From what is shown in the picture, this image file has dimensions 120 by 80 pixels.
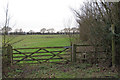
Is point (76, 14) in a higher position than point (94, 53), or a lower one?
higher

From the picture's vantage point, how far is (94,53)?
7582 millimetres

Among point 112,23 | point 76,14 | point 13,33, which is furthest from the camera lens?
point 76,14

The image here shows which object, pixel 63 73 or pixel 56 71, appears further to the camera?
pixel 56 71

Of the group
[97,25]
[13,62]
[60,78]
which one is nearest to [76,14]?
[97,25]

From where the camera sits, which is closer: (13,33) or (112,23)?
(112,23)

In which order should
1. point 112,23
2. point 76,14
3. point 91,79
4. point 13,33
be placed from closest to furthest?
point 91,79 → point 112,23 → point 13,33 → point 76,14

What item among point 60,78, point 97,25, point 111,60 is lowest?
point 60,78

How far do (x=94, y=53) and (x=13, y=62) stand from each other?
5.24 m

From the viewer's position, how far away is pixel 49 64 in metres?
7.82

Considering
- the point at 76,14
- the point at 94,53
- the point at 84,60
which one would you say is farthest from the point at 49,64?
the point at 76,14

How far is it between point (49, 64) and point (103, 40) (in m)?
3.68

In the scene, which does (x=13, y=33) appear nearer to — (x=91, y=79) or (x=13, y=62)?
(x=13, y=62)

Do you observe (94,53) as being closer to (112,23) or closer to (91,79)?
(112,23)

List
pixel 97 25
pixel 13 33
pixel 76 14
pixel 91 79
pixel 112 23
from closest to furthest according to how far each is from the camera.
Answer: pixel 91 79 → pixel 112 23 → pixel 97 25 → pixel 13 33 → pixel 76 14
